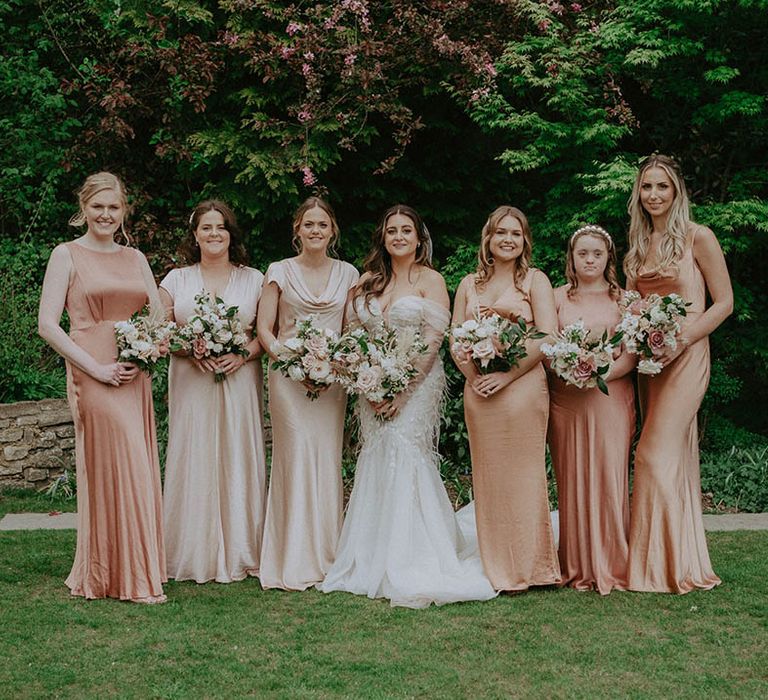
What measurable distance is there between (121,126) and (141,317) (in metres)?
5.53

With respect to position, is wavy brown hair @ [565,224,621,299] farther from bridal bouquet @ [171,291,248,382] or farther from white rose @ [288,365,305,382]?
bridal bouquet @ [171,291,248,382]

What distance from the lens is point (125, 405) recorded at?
19.0ft

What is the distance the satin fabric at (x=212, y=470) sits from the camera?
20.8 feet

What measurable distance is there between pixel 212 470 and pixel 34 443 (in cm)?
385

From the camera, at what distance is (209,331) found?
241 inches

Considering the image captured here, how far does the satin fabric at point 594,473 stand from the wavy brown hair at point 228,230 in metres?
2.28

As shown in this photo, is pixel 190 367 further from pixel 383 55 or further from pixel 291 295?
pixel 383 55

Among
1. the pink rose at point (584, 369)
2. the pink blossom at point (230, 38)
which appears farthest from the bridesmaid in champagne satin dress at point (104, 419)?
the pink blossom at point (230, 38)

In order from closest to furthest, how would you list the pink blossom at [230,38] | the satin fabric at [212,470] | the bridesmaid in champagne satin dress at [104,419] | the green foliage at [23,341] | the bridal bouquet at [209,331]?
the bridesmaid in champagne satin dress at [104,419] → the bridal bouquet at [209,331] → the satin fabric at [212,470] → the green foliage at [23,341] → the pink blossom at [230,38]

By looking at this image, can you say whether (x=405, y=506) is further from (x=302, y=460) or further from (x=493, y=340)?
(x=493, y=340)

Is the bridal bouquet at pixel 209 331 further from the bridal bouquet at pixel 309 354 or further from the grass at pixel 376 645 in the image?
the grass at pixel 376 645

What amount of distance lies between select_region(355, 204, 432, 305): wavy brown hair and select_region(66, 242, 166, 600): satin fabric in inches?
61.3

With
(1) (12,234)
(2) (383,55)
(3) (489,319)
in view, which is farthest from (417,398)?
(1) (12,234)

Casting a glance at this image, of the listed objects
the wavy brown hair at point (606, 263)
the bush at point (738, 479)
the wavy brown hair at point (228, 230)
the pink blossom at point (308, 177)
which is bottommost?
the bush at point (738, 479)
